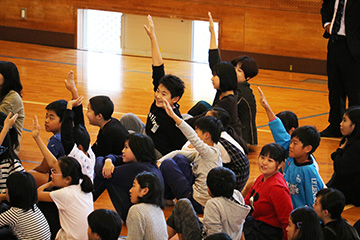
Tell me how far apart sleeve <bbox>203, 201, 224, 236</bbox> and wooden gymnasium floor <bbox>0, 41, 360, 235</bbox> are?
57.2 inches

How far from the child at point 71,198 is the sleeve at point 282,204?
3.03ft

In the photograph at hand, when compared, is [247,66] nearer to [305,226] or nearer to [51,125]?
[51,125]

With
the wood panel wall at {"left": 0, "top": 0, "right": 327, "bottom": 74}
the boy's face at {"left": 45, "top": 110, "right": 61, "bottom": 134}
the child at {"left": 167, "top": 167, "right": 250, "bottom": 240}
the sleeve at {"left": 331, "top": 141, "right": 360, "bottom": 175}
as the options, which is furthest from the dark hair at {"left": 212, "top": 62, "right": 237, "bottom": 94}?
the wood panel wall at {"left": 0, "top": 0, "right": 327, "bottom": 74}

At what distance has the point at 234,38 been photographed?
7.79m

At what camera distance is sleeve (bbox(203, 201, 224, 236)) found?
2824mm

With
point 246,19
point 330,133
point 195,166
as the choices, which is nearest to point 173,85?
point 195,166

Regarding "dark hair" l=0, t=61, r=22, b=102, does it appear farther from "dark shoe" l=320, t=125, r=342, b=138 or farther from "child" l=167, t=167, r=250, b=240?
"dark shoe" l=320, t=125, r=342, b=138

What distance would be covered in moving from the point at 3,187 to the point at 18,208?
21.9 inches

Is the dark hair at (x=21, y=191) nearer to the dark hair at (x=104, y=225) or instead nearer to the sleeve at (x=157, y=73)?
the dark hair at (x=104, y=225)

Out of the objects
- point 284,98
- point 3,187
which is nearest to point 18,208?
point 3,187

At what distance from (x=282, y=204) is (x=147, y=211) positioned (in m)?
0.72

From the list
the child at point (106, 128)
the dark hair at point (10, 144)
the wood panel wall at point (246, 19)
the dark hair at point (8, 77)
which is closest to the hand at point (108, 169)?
the child at point (106, 128)

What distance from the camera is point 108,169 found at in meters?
3.27

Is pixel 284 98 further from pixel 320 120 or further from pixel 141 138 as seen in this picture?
pixel 141 138
